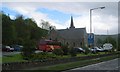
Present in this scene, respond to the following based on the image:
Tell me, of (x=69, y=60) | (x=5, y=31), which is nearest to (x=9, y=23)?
(x=5, y=31)

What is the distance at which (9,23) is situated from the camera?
230 ft

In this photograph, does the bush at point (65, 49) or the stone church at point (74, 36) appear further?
the stone church at point (74, 36)

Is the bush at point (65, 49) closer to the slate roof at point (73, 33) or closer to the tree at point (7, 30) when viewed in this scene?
the tree at point (7, 30)

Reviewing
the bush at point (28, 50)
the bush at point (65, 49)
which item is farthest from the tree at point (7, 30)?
the bush at point (28, 50)

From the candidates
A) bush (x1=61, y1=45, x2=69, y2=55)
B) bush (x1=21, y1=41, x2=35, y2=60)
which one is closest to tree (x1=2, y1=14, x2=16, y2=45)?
bush (x1=61, y1=45, x2=69, y2=55)

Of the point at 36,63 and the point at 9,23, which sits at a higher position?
the point at 9,23

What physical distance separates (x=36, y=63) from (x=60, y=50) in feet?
51.6

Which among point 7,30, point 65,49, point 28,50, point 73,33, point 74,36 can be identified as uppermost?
point 7,30

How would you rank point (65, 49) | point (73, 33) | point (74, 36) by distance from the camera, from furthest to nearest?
point (73, 33)
point (74, 36)
point (65, 49)

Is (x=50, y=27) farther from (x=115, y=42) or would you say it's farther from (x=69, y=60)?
(x=69, y=60)

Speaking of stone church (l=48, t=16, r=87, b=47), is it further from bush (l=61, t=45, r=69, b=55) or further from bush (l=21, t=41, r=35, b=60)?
bush (l=21, t=41, r=35, b=60)

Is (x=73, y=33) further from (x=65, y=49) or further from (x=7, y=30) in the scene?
(x=65, y=49)

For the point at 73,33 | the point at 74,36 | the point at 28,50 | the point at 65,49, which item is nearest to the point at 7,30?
the point at 65,49

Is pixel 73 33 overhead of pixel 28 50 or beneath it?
beneath
